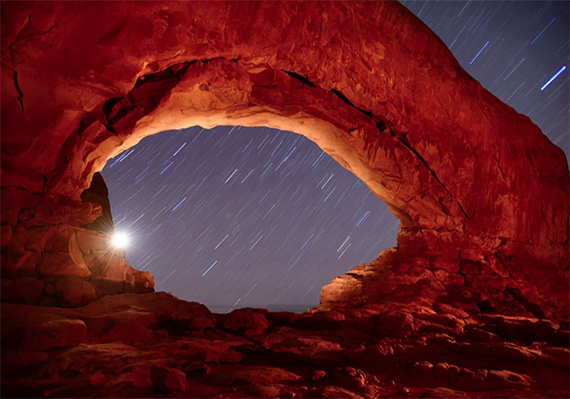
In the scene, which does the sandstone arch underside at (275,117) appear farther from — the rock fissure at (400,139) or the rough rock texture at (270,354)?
the rough rock texture at (270,354)

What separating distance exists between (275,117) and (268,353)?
4788mm

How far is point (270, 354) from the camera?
14.0 feet

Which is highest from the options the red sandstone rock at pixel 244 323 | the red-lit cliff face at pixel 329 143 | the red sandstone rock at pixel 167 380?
the red-lit cliff face at pixel 329 143

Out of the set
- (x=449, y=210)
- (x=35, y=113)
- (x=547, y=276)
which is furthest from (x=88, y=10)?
(x=547, y=276)

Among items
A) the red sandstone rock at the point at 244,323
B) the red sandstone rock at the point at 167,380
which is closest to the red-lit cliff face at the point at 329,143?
the red sandstone rock at the point at 244,323

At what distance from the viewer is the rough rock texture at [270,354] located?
323cm

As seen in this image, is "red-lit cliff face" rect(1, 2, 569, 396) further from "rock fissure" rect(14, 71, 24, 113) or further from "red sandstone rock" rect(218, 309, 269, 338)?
"red sandstone rock" rect(218, 309, 269, 338)

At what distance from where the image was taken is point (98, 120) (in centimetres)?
593

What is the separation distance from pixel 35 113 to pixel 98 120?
3.13 feet

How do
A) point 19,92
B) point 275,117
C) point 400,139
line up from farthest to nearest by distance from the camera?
point 400,139, point 275,117, point 19,92

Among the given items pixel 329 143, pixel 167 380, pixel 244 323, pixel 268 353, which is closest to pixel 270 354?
pixel 268 353

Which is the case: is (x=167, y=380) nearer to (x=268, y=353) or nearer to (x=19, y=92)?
(x=268, y=353)

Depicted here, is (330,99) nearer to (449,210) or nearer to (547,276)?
(449,210)

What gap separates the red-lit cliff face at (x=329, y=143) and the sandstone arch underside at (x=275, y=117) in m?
0.03
